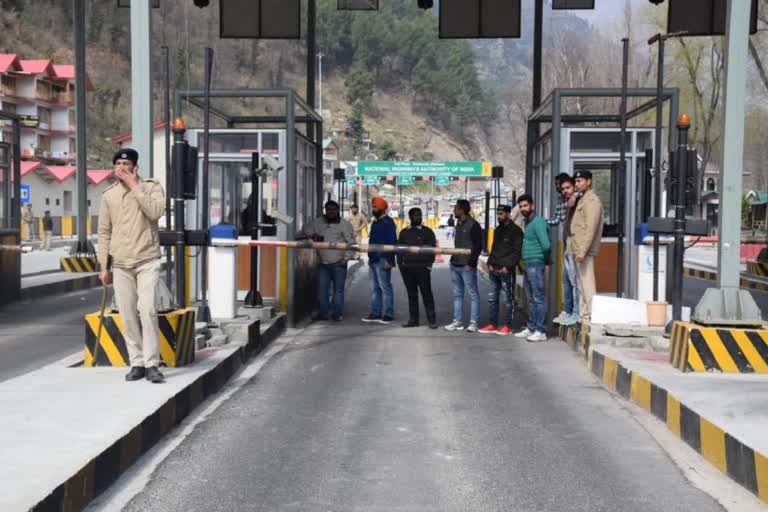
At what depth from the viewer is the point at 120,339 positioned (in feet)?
31.5

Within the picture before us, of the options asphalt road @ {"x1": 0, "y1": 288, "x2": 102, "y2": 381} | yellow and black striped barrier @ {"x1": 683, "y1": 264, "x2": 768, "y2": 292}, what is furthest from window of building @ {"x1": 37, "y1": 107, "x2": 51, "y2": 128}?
asphalt road @ {"x1": 0, "y1": 288, "x2": 102, "y2": 381}

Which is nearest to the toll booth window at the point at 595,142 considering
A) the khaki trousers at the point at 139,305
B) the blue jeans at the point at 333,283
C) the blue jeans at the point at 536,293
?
the blue jeans at the point at 536,293

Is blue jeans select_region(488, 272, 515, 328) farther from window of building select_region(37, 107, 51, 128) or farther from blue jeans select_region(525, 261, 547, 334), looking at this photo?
window of building select_region(37, 107, 51, 128)

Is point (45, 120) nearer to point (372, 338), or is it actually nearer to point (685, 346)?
point (372, 338)

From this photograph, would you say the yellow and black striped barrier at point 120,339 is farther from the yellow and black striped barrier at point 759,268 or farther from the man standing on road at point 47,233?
the man standing on road at point 47,233

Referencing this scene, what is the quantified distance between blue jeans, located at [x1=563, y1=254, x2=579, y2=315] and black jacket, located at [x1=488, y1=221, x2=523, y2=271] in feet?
3.39

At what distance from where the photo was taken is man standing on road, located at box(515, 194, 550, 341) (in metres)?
14.2

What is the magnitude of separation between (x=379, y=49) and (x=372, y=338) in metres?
172

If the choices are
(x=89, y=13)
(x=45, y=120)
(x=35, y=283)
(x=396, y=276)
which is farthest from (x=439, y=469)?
(x=89, y=13)

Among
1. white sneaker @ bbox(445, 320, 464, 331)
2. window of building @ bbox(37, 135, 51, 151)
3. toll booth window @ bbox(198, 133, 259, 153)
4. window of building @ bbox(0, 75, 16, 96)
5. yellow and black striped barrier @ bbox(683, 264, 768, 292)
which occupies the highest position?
window of building @ bbox(0, 75, 16, 96)

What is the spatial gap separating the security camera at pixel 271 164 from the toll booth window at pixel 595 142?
4.15 meters

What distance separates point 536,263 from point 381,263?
3277mm

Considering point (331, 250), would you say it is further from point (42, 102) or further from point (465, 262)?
point (42, 102)

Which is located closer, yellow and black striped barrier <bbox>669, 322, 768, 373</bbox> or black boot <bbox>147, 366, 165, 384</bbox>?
black boot <bbox>147, 366, 165, 384</bbox>
